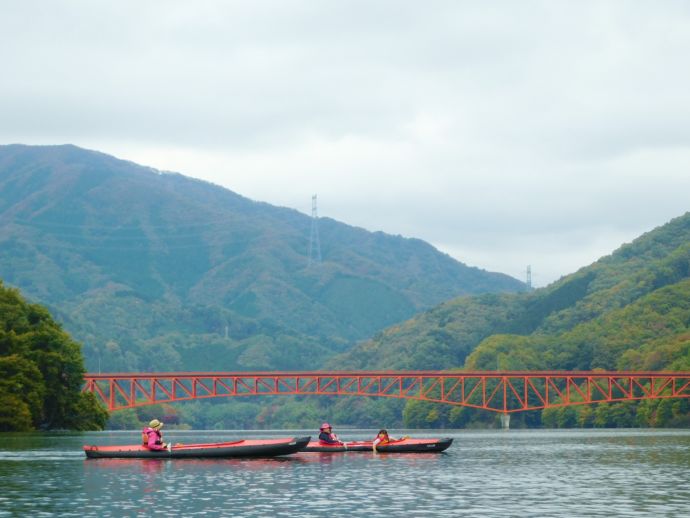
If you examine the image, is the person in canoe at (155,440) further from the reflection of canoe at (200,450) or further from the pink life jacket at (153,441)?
the reflection of canoe at (200,450)

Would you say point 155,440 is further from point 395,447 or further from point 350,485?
point 350,485

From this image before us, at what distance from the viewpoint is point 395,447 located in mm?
92062

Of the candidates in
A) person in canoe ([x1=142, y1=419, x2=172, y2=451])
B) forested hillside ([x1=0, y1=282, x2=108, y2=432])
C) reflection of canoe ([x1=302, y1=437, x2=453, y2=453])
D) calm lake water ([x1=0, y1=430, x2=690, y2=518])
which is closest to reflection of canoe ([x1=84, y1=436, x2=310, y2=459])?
person in canoe ([x1=142, y1=419, x2=172, y2=451])

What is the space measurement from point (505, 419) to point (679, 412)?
25.7m

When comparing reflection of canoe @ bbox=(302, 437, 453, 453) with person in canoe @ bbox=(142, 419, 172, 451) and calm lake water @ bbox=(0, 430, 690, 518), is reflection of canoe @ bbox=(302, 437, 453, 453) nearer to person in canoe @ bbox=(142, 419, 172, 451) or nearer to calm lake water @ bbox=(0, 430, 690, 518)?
calm lake water @ bbox=(0, 430, 690, 518)

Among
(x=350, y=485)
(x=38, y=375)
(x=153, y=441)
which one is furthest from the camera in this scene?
(x=38, y=375)

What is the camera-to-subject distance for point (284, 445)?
8231 centimetres

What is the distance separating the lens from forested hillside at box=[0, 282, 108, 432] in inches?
4311

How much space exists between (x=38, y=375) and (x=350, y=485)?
189 ft

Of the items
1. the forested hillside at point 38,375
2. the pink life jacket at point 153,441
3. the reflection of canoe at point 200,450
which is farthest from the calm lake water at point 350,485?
the forested hillside at point 38,375

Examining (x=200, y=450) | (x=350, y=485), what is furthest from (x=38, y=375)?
(x=350, y=485)

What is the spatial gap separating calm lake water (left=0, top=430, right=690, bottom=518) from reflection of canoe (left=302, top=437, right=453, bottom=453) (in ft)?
3.39

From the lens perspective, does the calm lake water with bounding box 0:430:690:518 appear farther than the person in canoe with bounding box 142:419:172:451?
No

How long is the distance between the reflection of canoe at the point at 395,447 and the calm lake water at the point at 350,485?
3.39 ft
